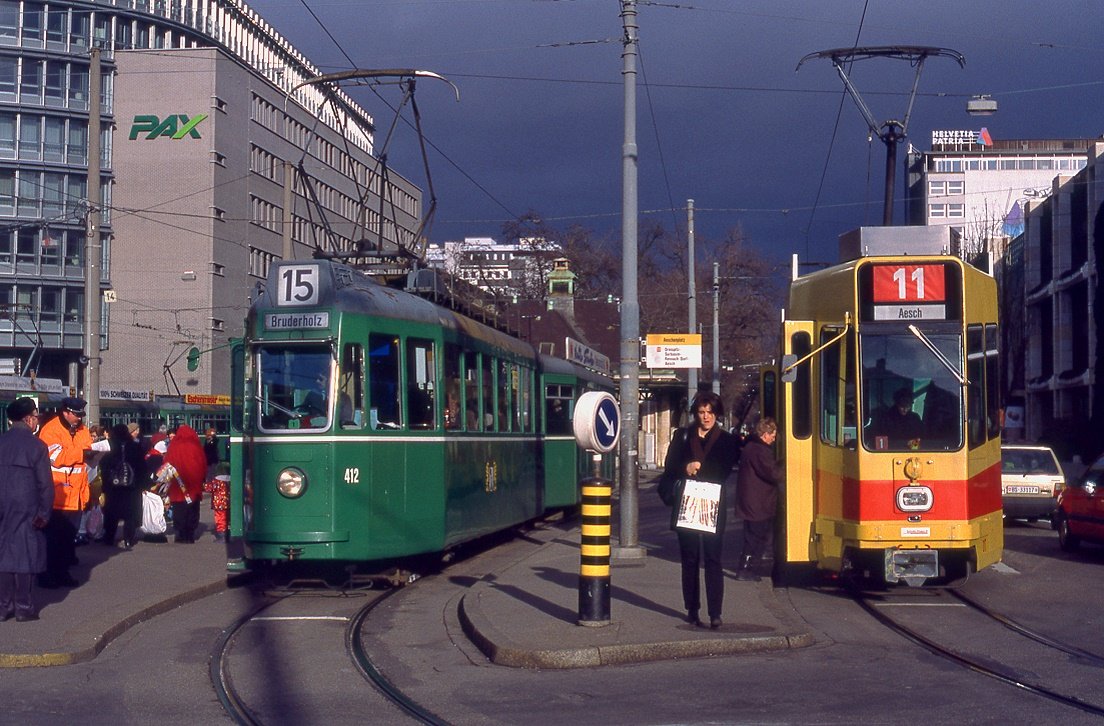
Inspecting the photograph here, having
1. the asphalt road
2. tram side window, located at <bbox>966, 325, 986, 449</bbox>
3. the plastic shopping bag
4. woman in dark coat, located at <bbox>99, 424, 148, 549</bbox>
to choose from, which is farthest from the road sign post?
the plastic shopping bag

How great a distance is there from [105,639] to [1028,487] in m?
17.7

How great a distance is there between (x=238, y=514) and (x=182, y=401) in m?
31.6

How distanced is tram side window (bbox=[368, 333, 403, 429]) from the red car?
963 cm

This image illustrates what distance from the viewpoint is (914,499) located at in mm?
12477

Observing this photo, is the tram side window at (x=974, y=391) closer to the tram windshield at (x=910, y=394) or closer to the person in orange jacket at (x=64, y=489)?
the tram windshield at (x=910, y=394)

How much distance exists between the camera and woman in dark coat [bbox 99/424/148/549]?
17141 millimetres

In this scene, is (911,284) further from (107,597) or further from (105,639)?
(107,597)

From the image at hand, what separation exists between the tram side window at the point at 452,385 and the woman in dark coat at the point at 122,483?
16.0ft

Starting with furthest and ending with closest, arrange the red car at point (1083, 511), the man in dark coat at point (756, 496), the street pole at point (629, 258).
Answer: the red car at point (1083, 511), the street pole at point (629, 258), the man in dark coat at point (756, 496)

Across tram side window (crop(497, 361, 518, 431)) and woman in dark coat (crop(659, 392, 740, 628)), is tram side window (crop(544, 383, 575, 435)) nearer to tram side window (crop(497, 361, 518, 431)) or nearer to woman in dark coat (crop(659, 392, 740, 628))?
tram side window (crop(497, 361, 518, 431))

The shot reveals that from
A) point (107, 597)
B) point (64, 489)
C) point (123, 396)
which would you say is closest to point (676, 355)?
point (64, 489)

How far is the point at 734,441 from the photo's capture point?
10.7 m

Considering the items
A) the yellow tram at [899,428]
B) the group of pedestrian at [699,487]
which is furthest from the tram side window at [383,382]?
the yellow tram at [899,428]

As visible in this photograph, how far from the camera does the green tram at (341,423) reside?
12.6 m
